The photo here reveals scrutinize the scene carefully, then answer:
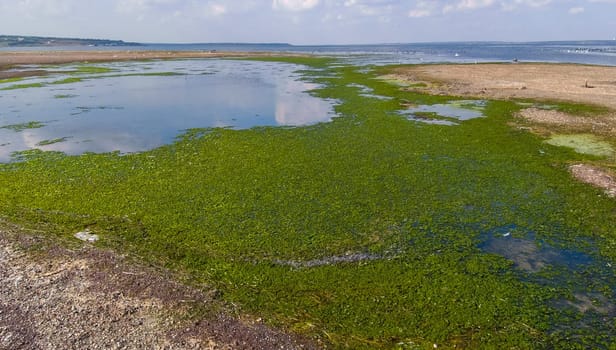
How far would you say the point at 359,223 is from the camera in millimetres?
13883

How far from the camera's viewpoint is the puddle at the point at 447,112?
29.5 meters

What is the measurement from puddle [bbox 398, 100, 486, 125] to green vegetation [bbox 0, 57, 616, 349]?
5.31 meters

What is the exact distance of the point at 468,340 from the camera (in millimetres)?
8617

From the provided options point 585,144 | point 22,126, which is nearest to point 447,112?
point 585,144

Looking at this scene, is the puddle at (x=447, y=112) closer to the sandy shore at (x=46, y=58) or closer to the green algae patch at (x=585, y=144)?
the green algae patch at (x=585, y=144)

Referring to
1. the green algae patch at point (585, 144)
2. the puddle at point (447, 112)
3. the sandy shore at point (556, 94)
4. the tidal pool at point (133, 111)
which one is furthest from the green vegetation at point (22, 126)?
the green algae patch at point (585, 144)

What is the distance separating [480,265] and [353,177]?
755cm

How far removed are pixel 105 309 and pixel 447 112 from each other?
28.9 metres

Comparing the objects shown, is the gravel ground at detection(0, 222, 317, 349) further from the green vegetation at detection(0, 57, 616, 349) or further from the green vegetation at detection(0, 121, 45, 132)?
the green vegetation at detection(0, 121, 45, 132)

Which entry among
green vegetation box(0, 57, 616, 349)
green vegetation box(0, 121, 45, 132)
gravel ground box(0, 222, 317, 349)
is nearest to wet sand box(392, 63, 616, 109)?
green vegetation box(0, 57, 616, 349)

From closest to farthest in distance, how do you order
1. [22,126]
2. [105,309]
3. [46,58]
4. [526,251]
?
[105,309]
[526,251]
[22,126]
[46,58]

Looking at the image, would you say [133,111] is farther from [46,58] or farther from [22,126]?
[46,58]

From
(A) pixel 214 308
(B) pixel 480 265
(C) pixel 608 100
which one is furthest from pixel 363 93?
(A) pixel 214 308

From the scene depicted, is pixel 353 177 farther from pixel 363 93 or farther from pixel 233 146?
pixel 363 93
